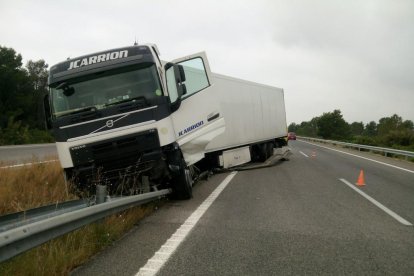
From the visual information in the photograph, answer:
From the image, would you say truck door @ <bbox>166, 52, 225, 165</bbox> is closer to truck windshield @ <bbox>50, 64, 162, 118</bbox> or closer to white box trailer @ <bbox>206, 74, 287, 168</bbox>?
truck windshield @ <bbox>50, 64, 162, 118</bbox>

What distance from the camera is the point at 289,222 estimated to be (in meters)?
6.49

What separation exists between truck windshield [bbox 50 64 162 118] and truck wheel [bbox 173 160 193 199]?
1.56 meters

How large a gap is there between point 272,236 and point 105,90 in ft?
12.9

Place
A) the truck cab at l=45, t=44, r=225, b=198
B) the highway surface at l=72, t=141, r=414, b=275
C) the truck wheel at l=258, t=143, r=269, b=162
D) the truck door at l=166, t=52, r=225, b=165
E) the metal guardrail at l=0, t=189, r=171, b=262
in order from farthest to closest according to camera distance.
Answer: the truck wheel at l=258, t=143, r=269, b=162, the truck door at l=166, t=52, r=225, b=165, the truck cab at l=45, t=44, r=225, b=198, the highway surface at l=72, t=141, r=414, b=275, the metal guardrail at l=0, t=189, r=171, b=262

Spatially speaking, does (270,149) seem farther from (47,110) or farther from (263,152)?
(47,110)

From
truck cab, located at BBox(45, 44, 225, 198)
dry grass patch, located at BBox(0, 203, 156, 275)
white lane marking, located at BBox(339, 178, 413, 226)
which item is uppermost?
truck cab, located at BBox(45, 44, 225, 198)

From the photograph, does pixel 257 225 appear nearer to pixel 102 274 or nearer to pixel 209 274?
pixel 209 274

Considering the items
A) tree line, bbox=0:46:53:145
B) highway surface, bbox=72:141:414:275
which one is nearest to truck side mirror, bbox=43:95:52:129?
highway surface, bbox=72:141:414:275

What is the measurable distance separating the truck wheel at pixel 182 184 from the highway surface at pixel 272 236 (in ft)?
0.63

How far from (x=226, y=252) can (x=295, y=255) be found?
2.59 feet

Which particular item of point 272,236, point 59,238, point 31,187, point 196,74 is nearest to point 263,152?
point 196,74

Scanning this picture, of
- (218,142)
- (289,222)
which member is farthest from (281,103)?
(289,222)

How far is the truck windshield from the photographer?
7414 mm

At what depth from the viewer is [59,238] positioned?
507 centimetres
